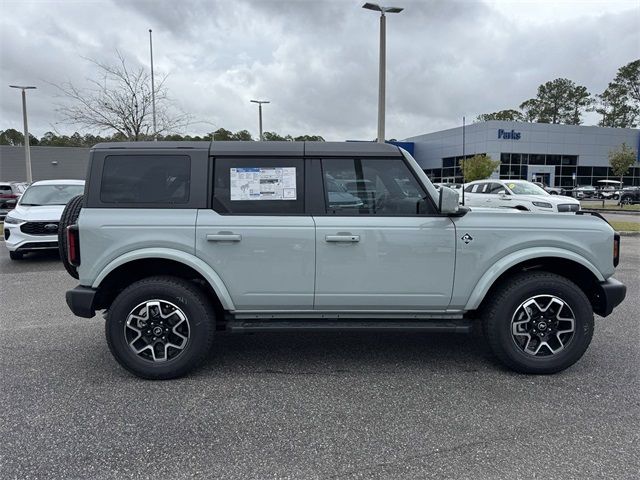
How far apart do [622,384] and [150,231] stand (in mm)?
3971

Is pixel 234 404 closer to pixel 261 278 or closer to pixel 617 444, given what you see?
pixel 261 278

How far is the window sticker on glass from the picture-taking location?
148 inches

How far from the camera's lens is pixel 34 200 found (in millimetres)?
9914

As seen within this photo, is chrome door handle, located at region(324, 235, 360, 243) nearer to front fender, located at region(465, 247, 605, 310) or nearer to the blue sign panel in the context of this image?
front fender, located at region(465, 247, 605, 310)

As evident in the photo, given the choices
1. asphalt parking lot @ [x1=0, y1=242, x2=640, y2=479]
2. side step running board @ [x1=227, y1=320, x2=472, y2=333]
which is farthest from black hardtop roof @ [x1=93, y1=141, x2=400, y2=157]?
asphalt parking lot @ [x1=0, y1=242, x2=640, y2=479]

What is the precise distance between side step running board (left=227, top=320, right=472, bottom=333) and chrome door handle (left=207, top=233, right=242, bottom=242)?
2.35 feet

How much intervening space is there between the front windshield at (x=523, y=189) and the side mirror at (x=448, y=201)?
533 inches

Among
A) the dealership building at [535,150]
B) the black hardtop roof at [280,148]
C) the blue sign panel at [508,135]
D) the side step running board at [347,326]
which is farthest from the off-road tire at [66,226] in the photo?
the blue sign panel at [508,135]

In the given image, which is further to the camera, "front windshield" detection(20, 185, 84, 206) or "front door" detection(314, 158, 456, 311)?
"front windshield" detection(20, 185, 84, 206)

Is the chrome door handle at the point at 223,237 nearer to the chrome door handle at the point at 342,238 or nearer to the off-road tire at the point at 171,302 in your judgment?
the off-road tire at the point at 171,302

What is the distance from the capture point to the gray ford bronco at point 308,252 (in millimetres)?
3654

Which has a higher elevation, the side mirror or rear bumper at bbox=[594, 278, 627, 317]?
the side mirror

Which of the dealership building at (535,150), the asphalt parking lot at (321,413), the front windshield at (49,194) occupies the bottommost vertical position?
the asphalt parking lot at (321,413)

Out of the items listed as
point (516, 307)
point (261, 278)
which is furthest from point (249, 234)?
point (516, 307)
